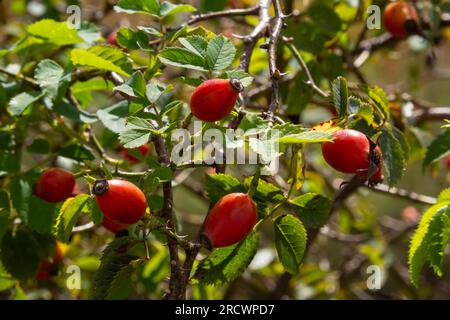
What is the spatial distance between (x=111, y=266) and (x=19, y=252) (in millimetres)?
552

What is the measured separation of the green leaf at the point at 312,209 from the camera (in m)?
1.47

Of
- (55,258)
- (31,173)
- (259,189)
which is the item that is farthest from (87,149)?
(259,189)

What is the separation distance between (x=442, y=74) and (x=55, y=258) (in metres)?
2.09

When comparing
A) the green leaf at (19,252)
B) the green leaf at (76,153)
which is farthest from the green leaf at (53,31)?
the green leaf at (19,252)

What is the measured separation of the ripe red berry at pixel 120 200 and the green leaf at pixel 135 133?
0.08 meters

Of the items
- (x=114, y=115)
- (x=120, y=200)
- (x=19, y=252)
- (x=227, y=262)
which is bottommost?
(x=19, y=252)

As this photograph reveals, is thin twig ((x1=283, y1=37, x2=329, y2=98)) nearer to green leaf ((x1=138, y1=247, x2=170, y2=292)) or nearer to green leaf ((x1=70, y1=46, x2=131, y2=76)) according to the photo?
green leaf ((x1=70, y1=46, x2=131, y2=76))

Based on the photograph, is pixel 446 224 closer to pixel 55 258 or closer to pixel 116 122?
pixel 116 122

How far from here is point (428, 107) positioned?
260 centimetres

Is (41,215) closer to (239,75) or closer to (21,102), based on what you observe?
(21,102)

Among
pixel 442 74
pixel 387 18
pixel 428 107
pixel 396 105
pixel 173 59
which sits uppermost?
pixel 173 59

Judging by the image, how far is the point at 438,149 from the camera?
1841 millimetres

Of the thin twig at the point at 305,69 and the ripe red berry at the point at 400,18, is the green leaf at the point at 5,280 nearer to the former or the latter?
the thin twig at the point at 305,69

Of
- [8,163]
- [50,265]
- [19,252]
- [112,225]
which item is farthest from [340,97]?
[50,265]
